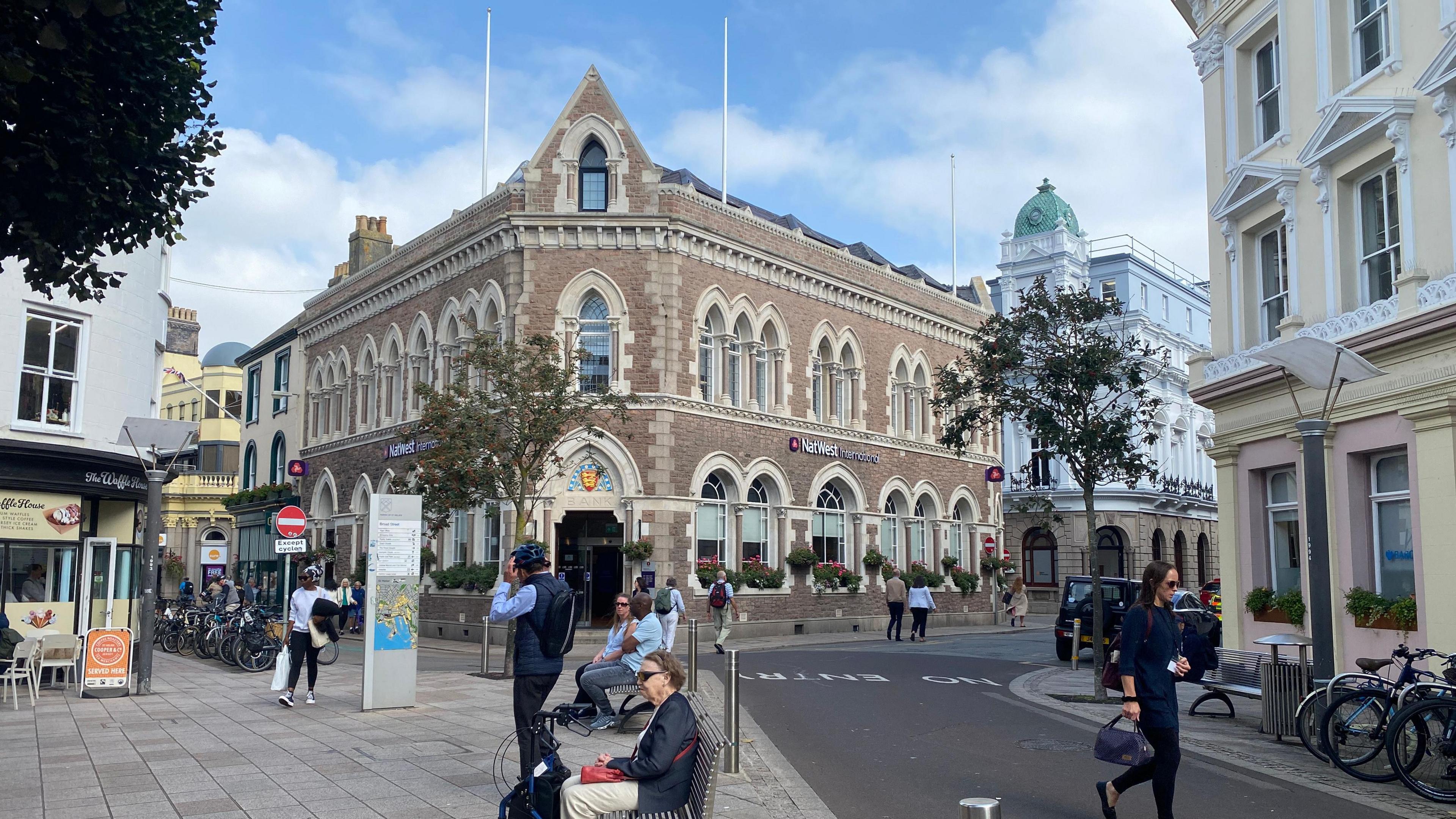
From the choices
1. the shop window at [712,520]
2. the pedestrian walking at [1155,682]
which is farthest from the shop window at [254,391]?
the pedestrian walking at [1155,682]

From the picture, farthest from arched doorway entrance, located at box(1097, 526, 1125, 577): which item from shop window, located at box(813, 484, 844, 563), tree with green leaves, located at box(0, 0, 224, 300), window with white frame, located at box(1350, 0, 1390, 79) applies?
tree with green leaves, located at box(0, 0, 224, 300)

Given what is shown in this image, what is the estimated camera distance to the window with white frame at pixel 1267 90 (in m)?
17.2

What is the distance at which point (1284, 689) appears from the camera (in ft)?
39.8

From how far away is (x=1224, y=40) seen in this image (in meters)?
18.3

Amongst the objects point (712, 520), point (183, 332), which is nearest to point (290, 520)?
point (712, 520)

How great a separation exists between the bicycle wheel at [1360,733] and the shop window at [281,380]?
→ 3787 cm

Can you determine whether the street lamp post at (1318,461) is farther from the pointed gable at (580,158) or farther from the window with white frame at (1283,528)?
the pointed gable at (580,158)

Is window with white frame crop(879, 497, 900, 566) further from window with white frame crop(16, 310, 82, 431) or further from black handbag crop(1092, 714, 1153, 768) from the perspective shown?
black handbag crop(1092, 714, 1153, 768)

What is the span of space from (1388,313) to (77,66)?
13631mm

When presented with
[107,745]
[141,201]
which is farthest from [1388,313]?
[107,745]

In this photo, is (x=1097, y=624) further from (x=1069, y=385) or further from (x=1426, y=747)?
(x=1426, y=747)

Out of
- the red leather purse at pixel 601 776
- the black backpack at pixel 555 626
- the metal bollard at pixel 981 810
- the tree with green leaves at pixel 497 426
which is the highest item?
the tree with green leaves at pixel 497 426

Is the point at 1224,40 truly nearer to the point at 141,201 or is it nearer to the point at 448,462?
the point at 448,462

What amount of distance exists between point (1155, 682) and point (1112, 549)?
143 ft
